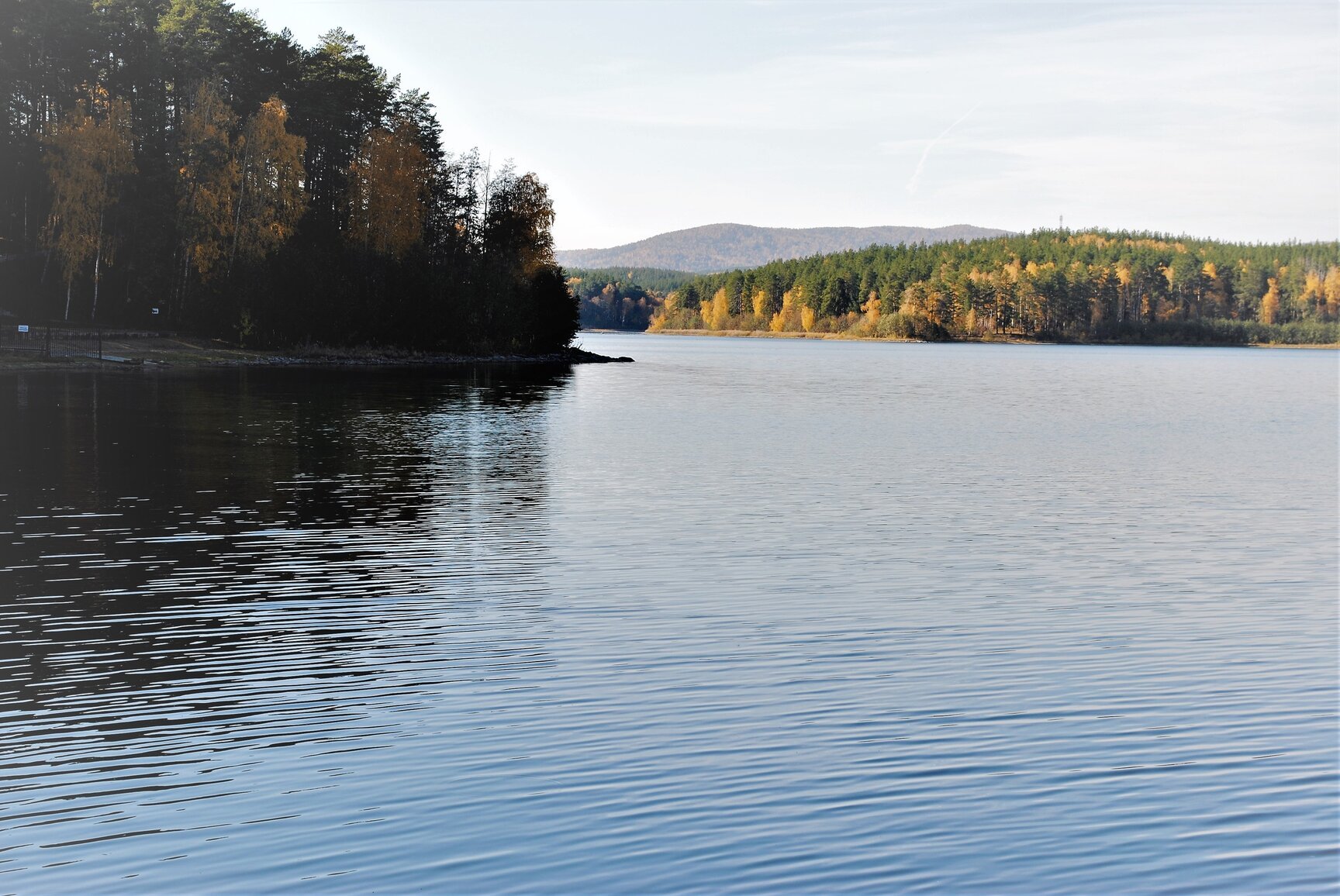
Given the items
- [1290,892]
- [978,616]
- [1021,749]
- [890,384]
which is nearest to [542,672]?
[1021,749]

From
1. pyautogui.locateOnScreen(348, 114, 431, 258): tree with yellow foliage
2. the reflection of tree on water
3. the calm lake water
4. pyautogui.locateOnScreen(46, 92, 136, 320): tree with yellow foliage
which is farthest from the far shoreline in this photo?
the calm lake water

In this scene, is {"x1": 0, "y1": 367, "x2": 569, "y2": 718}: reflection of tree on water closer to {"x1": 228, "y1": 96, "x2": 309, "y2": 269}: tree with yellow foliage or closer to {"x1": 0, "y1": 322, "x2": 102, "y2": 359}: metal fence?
{"x1": 0, "y1": 322, "x2": 102, "y2": 359}: metal fence

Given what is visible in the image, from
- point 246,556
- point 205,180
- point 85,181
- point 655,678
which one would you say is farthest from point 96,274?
point 655,678

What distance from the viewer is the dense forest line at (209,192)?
77.4 m

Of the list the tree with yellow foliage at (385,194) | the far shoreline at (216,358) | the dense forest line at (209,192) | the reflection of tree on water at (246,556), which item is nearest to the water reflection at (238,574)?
the reflection of tree on water at (246,556)

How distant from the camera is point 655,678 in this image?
39.8 feet

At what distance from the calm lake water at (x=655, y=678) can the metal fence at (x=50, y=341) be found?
128 ft

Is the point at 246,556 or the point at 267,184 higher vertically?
the point at 267,184

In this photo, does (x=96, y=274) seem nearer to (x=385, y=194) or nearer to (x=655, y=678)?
(x=385, y=194)

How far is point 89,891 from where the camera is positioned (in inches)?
293

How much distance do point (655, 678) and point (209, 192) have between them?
76360 millimetres

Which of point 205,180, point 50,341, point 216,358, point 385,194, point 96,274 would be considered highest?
point 385,194

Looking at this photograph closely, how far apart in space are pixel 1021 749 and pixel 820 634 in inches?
165

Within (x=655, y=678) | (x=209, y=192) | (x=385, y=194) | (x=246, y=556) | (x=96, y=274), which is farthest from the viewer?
(x=385, y=194)
